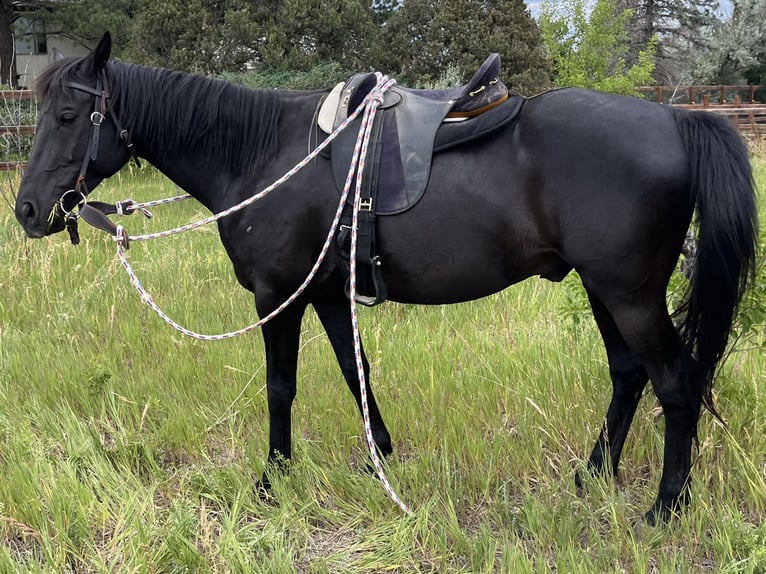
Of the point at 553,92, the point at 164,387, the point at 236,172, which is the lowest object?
the point at 164,387

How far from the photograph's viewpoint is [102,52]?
255cm

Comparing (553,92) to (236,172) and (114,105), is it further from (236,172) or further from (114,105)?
(114,105)

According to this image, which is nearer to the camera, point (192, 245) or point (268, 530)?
point (268, 530)

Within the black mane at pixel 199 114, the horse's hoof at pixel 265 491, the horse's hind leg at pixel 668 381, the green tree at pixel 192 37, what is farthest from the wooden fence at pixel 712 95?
the horse's hoof at pixel 265 491

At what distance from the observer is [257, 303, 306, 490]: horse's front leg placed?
2.77m

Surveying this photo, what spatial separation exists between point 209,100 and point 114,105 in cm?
38

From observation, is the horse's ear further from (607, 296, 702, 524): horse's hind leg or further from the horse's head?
(607, 296, 702, 524): horse's hind leg

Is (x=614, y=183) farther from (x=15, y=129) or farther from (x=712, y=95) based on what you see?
(x=712, y=95)

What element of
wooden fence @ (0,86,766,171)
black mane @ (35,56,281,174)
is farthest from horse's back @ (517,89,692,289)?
wooden fence @ (0,86,766,171)

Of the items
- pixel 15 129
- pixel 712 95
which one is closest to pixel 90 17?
pixel 15 129

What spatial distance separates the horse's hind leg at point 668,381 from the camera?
231 cm

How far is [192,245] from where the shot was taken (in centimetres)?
620

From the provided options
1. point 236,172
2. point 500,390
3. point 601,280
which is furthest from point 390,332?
point 601,280

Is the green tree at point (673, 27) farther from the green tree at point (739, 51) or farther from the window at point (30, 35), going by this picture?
the window at point (30, 35)
